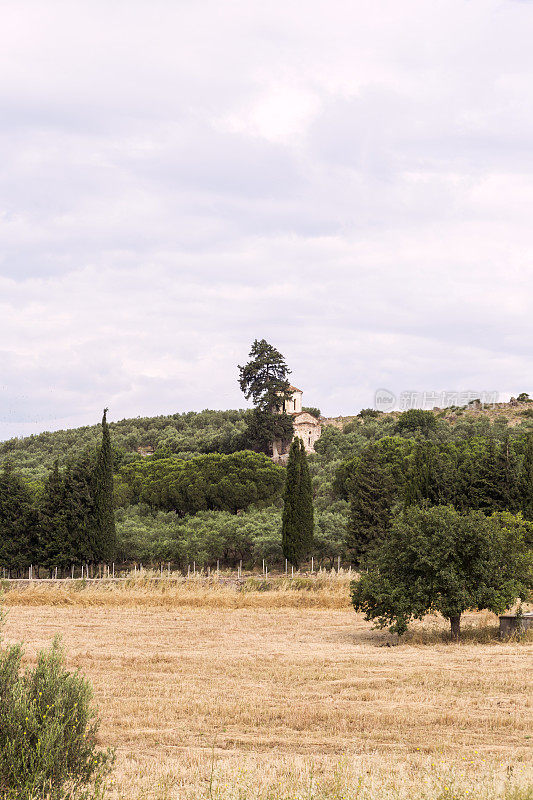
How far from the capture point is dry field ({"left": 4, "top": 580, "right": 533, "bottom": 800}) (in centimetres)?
785

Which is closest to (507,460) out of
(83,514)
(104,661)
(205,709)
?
(83,514)

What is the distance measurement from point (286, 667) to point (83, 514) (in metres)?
26.1

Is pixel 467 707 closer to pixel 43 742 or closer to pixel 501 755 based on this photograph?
pixel 501 755

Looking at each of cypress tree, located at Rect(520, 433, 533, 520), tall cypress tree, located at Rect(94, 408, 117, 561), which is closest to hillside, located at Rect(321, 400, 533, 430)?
cypress tree, located at Rect(520, 433, 533, 520)

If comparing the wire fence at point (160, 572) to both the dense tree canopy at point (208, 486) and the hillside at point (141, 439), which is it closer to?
the dense tree canopy at point (208, 486)

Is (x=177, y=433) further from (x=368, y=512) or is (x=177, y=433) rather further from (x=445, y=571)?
(x=445, y=571)

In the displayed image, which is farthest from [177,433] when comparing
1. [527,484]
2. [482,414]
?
[527,484]

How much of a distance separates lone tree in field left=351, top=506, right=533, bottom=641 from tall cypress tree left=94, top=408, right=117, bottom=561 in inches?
Answer: 824

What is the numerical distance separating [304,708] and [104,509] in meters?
29.1

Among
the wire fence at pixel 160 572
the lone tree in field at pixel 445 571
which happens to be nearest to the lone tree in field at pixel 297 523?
the wire fence at pixel 160 572

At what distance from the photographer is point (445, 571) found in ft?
65.8

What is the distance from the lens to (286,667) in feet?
52.8

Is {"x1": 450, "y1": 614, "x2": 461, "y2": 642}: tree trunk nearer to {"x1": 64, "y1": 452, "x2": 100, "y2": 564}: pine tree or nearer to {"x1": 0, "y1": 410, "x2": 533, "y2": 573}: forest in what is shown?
{"x1": 0, "y1": 410, "x2": 533, "y2": 573}: forest

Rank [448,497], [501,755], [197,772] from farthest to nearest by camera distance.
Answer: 1. [448,497]
2. [501,755]
3. [197,772]
